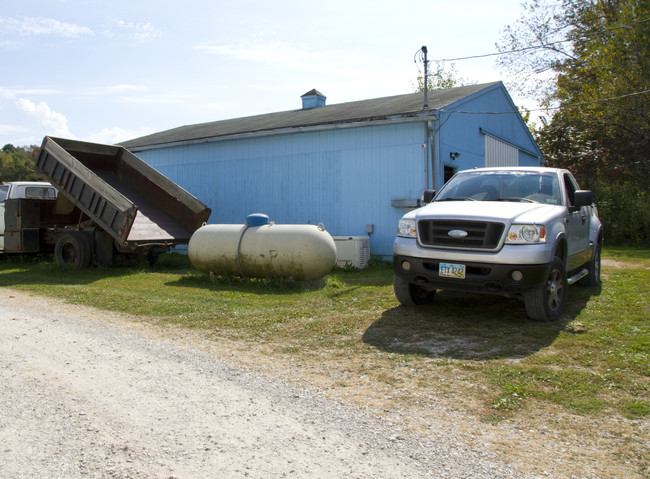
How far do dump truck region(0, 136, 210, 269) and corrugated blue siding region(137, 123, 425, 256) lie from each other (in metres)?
3.47

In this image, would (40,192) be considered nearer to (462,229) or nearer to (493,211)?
(462,229)

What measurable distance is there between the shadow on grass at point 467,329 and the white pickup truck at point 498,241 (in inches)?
12.1

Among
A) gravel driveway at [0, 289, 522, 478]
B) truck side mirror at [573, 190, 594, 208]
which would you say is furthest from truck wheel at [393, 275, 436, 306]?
gravel driveway at [0, 289, 522, 478]

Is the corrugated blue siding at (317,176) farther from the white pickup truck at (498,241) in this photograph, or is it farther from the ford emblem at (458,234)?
the ford emblem at (458,234)

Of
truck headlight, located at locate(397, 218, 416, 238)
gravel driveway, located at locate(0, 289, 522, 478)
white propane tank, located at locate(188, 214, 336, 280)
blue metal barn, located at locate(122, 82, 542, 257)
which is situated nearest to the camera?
gravel driveway, located at locate(0, 289, 522, 478)

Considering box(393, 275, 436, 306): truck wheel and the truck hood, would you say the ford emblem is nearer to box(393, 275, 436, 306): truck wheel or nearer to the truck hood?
the truck hood

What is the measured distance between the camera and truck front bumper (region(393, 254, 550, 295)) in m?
6.37

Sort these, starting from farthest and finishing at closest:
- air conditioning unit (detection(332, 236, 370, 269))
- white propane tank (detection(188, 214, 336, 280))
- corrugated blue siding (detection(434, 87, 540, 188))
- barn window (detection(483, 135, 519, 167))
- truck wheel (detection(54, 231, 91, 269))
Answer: barn window (detection(483, 135, 519, 167)) < corrugated blue siding (detection(434, 87, 540, 188)) < air conditioning unit (detection(332, 236, 370, 269)) < truck wheel (detection(54, 231, 91, 269)) < white propane tank (detection(188, 214, 336, 280))

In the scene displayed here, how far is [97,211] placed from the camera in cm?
1215

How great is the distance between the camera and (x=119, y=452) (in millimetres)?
3381

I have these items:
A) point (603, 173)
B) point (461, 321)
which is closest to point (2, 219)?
point (461, 321)

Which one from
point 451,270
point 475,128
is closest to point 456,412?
point 451,270

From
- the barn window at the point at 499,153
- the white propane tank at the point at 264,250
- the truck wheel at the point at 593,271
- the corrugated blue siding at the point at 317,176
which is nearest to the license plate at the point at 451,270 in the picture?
the white propane tank at the point at 264,250

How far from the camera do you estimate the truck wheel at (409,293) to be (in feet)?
24.9
